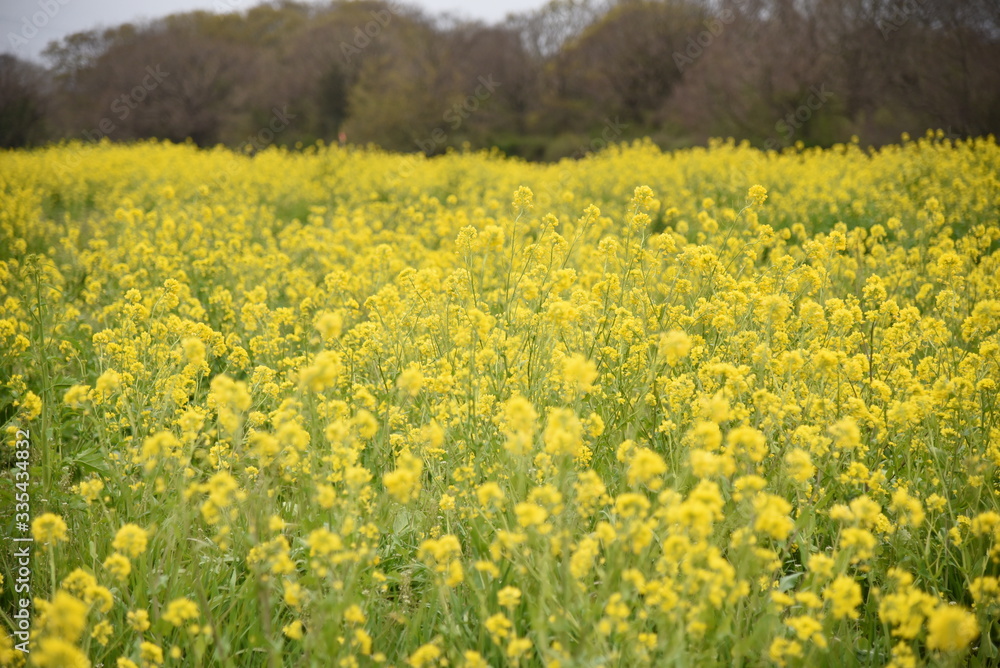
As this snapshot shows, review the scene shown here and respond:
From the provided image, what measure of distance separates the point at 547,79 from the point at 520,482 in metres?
27.9

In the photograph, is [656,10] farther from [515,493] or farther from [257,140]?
[515,493]

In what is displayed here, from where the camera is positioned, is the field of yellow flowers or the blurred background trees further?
the blurred background trees

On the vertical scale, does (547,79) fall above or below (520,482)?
above

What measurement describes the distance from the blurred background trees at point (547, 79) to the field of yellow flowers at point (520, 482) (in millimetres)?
12920

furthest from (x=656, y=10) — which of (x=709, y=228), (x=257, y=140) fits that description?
(x=709, y=228)

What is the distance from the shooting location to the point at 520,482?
1884 mm

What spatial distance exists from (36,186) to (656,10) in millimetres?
24288

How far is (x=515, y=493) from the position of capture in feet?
7.26

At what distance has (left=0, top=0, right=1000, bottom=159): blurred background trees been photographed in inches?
587

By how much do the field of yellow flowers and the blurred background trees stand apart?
12.9 meters

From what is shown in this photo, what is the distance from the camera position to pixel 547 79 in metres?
27.5

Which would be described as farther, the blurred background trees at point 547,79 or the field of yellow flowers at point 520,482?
the blurred background trees at point 547,79

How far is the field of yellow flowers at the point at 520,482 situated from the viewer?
166cm

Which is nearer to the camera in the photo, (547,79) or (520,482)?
(520,482)
